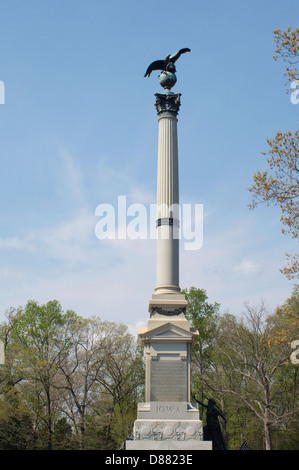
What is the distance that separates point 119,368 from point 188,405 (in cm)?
1925

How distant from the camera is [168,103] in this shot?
78.6 ft

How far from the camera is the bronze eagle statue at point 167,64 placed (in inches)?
989

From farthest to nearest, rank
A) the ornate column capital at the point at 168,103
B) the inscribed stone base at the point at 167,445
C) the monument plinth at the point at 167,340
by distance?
the ornate column capital at the point at 168,103
the monument plinth at the point at 167,340
the inscribed stone base at the point at 167,445

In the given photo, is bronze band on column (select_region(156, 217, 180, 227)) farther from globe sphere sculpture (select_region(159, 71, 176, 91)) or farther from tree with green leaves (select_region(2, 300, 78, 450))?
tree with green leaves (select_region(2, 300, 78, 450))

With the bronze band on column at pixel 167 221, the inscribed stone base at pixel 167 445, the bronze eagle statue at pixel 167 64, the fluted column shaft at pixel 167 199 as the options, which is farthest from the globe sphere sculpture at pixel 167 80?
the inscribed stone base at pixel 167 445

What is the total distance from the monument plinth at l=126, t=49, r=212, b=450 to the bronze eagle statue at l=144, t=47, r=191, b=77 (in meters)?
1.51

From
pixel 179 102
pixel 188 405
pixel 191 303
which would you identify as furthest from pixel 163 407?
pixel 191 303

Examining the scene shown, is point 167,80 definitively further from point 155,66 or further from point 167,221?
point 167,221

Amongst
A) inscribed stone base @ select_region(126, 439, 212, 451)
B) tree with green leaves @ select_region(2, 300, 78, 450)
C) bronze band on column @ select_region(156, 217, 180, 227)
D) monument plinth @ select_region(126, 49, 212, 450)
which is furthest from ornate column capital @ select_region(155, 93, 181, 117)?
tree with green leaves @ select_region(2, 300, 78, 450)

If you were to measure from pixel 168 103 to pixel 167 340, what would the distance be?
36.3ft

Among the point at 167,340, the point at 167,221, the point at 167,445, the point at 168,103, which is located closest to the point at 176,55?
the point at 168,103

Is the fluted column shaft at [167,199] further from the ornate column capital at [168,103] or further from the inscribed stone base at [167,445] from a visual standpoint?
the inscribed stone base at [167,445]

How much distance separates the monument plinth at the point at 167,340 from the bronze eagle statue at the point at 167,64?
1.51 m

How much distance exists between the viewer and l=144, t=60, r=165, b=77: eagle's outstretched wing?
25.3 meters
